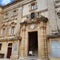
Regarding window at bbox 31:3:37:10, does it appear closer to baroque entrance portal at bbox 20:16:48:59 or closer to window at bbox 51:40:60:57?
baroque entrance portal at bbox 20:16:48:59

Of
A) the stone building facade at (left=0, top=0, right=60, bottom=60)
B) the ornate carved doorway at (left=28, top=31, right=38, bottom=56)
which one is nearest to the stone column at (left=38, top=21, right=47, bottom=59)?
the stone building facade at (left=0, top=0, right=60, bottom=60)

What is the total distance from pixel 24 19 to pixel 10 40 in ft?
12.6

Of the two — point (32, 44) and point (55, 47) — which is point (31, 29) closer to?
point (32, 44)

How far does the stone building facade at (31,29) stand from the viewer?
12.2m

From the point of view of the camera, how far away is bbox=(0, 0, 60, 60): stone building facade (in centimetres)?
1221

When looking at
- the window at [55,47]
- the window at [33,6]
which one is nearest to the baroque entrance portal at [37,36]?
the window at [55,47]

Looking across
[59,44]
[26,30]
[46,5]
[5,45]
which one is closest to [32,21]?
[26,30]

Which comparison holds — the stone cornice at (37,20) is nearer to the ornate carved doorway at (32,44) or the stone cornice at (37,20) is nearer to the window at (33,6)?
the ornate carved doorway at (32,44)

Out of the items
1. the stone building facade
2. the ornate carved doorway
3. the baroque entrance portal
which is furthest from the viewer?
the ornate carved doorway

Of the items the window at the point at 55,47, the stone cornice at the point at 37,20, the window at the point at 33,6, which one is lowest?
the window at the point at 55,47

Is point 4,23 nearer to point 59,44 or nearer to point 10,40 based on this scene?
point 10,40

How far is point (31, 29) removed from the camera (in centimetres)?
1424

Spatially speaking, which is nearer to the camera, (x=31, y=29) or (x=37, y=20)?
(x=37, y=20)

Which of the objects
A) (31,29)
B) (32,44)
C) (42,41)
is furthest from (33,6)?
(42,41)
